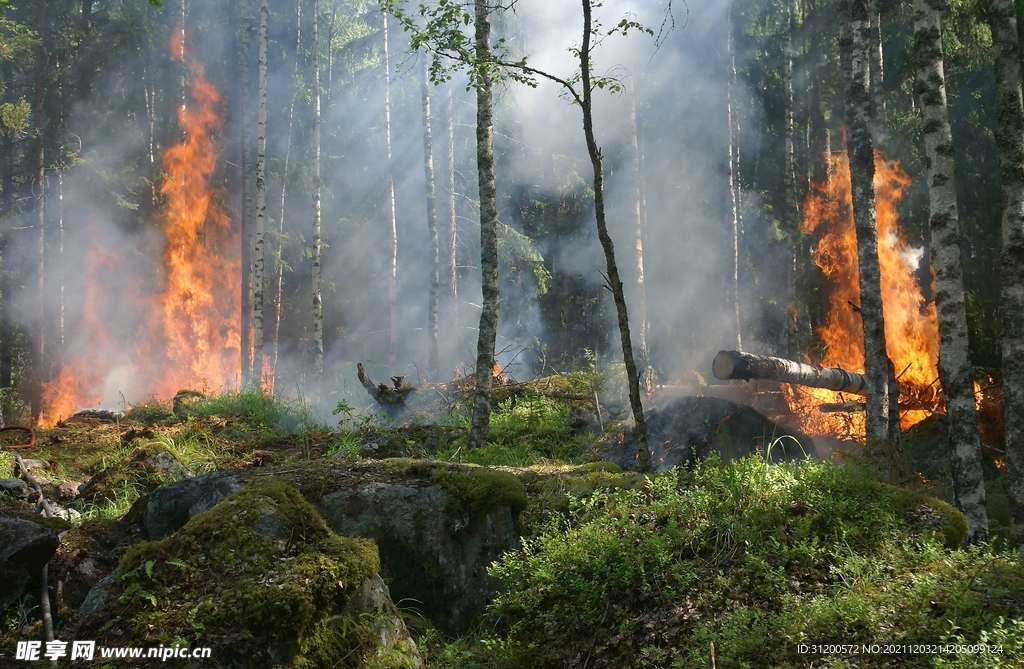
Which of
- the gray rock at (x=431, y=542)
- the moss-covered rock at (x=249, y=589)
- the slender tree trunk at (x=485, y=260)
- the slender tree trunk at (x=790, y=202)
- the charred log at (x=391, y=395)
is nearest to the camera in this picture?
the moss-covered rock at (x=249, y=589)

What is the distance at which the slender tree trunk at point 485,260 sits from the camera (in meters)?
9.92

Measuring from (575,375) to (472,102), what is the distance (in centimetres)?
1891

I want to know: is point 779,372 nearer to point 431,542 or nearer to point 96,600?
point 431,542

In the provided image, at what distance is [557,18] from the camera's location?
1053 inches

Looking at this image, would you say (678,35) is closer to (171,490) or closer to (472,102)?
(472,102)

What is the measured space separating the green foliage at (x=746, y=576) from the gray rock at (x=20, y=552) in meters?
3.31

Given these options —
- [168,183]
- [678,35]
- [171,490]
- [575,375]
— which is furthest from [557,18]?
[171,490]

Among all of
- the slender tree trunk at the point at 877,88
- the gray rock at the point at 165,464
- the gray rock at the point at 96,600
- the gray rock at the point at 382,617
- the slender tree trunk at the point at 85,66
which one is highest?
the slender tree trunk at the point at 85,66

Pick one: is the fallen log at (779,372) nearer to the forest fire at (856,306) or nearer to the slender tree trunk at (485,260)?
the forest fire at (856,306)

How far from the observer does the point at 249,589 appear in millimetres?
4254

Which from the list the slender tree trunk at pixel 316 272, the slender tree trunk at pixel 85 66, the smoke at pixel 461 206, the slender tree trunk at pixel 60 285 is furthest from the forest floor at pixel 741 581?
the slender tree trunk at pixel 85 66

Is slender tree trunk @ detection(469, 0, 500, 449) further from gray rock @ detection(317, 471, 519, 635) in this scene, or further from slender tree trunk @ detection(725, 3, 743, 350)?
slender tree trunk @ detection(725, 3, 743, 350)

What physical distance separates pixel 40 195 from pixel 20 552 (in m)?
19.3

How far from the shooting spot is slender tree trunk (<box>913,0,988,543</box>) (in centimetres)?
696
